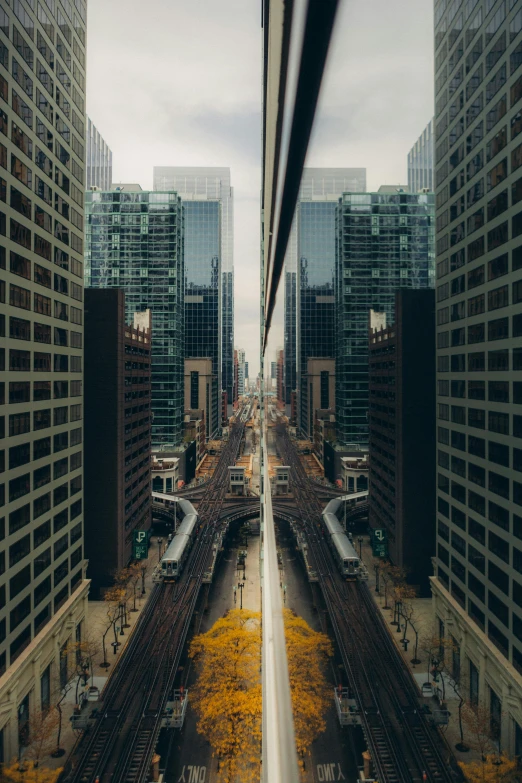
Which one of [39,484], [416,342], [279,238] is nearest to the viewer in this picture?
[279,238]

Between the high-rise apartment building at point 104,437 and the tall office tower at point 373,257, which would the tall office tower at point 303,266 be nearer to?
the tall office tower at point 373,257

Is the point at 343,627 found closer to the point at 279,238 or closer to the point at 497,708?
the point at 497,708

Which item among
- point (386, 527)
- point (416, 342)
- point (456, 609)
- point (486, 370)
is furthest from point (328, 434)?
point (486, 370)

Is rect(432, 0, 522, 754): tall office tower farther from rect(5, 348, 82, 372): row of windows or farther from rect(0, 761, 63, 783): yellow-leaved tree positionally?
rect(5, 348, 82, 372): row of windows

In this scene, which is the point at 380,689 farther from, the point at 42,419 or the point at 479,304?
the point at 42,419

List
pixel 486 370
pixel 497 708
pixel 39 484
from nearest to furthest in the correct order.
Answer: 1. pixel 497 708
2. pixel 486 370
3. pixel 39 484

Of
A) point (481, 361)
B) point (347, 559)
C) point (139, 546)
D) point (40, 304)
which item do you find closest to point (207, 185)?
point (139, 546)

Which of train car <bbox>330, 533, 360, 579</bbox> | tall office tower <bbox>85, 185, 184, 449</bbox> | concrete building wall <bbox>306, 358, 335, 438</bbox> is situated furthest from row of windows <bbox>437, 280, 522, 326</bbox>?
tall office tower <bbox>85, 185, 184, 449</bbox>
